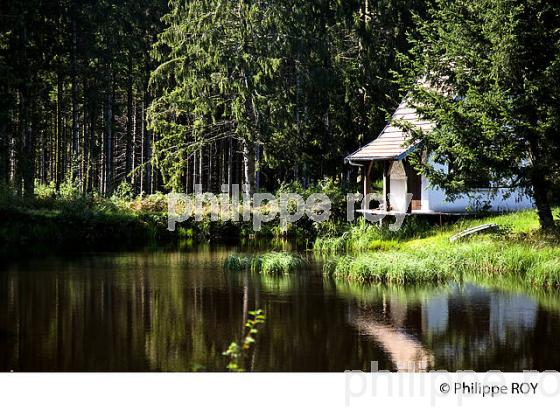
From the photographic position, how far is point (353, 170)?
134 feet

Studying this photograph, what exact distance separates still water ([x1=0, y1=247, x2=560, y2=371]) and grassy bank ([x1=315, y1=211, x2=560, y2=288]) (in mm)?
864

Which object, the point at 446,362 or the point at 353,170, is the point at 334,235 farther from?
the point at 446,362

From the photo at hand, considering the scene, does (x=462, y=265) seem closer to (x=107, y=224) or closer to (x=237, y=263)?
(x=237, y=263)

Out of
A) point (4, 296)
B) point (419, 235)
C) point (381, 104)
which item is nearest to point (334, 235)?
point (419, 235)

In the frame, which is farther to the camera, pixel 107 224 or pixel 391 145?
pixel 391 145

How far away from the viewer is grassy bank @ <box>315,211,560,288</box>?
62.6 feet

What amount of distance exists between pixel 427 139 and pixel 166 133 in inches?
653

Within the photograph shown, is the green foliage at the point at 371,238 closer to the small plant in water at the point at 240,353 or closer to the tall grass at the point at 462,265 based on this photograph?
the tall grass at the point at 462,265

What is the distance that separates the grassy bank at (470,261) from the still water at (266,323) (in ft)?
2.84

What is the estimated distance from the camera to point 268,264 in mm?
21328

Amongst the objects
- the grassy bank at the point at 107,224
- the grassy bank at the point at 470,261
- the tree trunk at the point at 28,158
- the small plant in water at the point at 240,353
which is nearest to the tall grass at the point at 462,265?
the grassy bank at the point at 470,261

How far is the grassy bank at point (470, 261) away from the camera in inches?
752

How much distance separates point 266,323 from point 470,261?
8495 mm

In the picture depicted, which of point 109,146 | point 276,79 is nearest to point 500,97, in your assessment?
point 276,79
